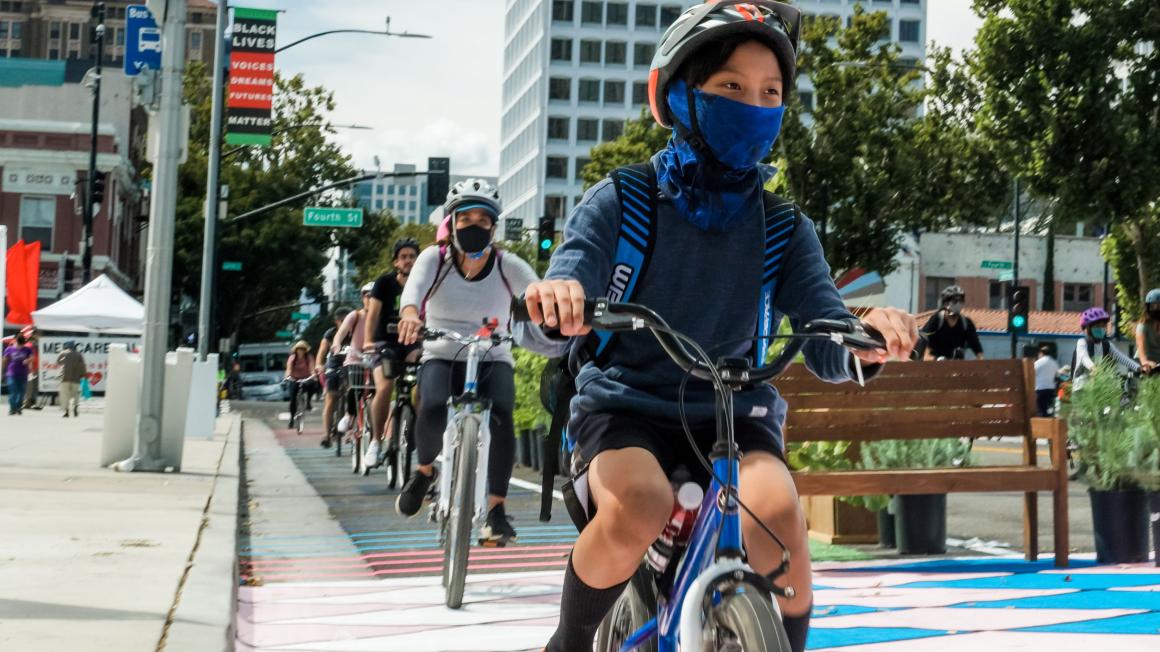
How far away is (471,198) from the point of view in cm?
745

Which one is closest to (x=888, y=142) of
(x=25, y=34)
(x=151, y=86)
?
(x=151, y=86)

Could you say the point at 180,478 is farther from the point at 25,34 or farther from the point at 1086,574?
the point at 25,34

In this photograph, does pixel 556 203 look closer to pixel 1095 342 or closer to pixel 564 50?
pixel 564 50

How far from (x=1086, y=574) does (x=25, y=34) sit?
156775 mm

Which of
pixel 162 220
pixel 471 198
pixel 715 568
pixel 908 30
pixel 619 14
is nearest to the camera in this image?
pixel 715 568

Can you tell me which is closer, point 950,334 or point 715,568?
point 715,568

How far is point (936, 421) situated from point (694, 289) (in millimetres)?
4916

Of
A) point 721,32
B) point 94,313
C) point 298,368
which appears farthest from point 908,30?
point 721,32

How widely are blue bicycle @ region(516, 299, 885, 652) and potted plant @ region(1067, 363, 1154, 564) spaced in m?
5.20

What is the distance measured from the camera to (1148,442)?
317 inches

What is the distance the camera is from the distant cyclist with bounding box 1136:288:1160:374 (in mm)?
14461

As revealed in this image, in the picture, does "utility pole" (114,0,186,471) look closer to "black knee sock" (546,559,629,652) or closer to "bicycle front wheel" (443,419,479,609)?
"bicycle front wheel" (443,419,479,609)

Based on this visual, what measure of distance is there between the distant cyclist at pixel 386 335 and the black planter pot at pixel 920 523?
284cm

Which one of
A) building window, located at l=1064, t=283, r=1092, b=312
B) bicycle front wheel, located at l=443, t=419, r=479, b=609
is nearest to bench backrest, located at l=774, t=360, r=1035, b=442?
bicycle front wheel, located at l=443, t=419, r=479, b=609
